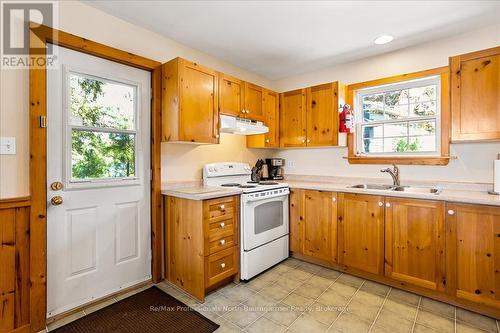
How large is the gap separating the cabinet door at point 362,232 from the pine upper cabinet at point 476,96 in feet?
3.16

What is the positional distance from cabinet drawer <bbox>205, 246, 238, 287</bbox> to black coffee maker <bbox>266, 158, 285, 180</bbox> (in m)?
1.52

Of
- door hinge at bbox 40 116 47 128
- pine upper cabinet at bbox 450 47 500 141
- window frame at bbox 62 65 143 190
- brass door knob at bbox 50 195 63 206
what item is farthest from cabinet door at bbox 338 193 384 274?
door hinge at bbox 40 116 47 128

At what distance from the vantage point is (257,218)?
264cm

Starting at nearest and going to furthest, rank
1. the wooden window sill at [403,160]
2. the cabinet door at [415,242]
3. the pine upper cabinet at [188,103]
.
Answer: the cabinet door at [415,242] → the pine upper cabinet at [188,103] → the wooden window sill at [403,160]

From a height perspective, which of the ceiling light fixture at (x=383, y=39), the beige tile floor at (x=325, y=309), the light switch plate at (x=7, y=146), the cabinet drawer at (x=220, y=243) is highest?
the ceiling light fixture at (x=383, y=39)

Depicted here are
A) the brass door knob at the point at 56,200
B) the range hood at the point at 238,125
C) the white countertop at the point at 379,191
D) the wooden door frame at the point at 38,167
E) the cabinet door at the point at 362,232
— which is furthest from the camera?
the range hood at the point at 238,125

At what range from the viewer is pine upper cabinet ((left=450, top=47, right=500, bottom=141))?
210 cm

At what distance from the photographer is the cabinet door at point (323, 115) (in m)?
3.03

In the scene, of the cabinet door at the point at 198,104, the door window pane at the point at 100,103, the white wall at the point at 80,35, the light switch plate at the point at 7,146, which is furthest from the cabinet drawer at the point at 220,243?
the light switch plate at the point at 7,146

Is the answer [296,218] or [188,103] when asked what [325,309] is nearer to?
[296,218]

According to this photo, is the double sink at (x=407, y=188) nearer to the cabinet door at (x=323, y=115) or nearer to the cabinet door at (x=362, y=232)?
the cabinet door at (x=362, y=232)

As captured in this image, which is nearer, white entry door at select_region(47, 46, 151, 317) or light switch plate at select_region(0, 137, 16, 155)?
light switch plate at select_region(0, 137, 16, 155)

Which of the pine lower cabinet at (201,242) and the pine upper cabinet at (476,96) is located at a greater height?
the pine upper cabinet at (476,96)

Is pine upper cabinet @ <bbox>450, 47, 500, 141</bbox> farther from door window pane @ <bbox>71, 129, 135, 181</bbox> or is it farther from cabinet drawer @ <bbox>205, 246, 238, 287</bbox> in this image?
door window pane @ <bbox>71, 129, 135, 181</bbox>
